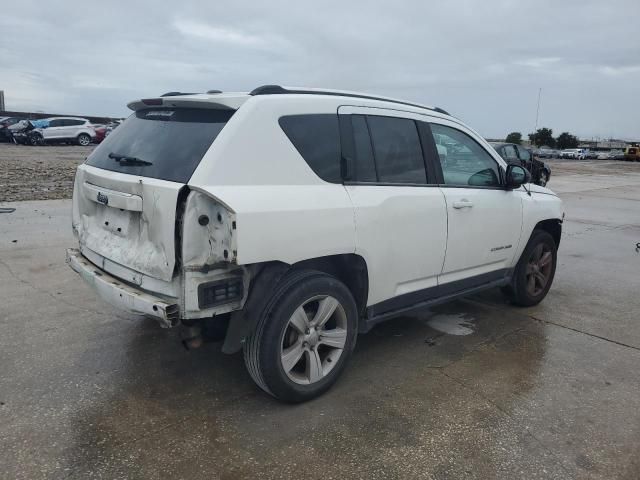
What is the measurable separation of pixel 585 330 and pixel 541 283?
697 millimetres

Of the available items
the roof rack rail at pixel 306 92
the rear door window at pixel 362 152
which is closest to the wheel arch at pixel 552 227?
the roof rack rail at pixel 306 92

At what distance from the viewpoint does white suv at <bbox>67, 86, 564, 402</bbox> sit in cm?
280

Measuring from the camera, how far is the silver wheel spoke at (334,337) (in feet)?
10.8

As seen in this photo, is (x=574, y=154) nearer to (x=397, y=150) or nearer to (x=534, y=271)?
(x=534, y=271)

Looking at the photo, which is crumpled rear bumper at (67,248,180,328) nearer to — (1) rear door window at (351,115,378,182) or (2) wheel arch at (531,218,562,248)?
(1) rear door window at (351,115,378,182)

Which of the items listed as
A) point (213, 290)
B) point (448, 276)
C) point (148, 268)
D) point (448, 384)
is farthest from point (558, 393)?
point (148, 268)

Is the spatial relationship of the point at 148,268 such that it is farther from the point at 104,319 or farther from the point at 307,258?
the point at 104,319

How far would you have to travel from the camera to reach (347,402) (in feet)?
10.8

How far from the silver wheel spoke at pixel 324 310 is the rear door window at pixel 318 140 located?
2.48 feet

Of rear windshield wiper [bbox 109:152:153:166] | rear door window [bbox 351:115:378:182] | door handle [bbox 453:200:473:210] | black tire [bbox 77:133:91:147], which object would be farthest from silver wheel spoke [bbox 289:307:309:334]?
black tire [bbox 77:133:91:147]

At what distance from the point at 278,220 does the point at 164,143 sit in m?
0.92

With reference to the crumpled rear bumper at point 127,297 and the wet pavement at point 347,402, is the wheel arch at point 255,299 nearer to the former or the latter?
the crumpled rear bumper at point 127,297

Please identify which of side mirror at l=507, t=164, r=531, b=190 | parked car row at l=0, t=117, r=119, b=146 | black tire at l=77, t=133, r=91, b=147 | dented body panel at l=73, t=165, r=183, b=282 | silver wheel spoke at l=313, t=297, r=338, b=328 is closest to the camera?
dented body panel at l=73, t=165, r=183, b=282

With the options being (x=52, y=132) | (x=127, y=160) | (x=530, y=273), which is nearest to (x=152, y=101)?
(x=127, y=160)
